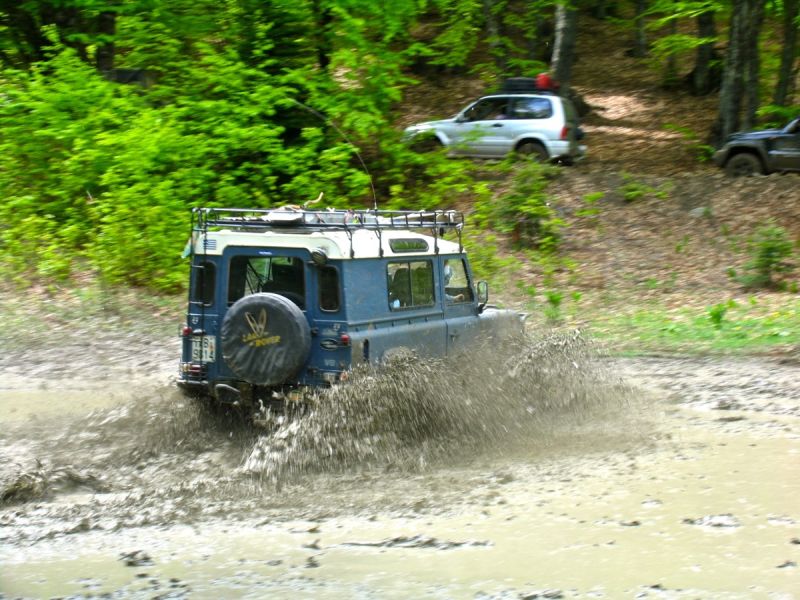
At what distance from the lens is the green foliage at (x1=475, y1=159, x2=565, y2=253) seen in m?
18.4

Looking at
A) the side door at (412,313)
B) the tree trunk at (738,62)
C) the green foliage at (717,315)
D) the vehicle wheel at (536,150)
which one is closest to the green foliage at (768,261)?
the green foliage at (717,315)

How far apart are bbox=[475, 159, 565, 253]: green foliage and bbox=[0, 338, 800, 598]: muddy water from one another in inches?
302

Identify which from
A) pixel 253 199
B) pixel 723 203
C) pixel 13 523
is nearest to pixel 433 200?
pixel 253 199

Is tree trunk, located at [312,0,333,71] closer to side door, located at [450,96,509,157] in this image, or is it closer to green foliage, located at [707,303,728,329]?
side door, located at [450,96,509,157]

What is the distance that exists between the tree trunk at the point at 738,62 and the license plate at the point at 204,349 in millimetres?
16627

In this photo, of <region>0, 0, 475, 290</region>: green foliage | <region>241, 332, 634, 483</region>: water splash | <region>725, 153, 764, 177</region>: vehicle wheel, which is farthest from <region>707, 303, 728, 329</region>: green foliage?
<region>725, 153, 764, 177</region>: vehicle wheel

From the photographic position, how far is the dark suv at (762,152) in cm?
2020

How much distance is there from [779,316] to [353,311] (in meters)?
8.39

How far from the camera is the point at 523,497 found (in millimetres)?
7438

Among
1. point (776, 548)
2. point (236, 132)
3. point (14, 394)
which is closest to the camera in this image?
point (776, 548)

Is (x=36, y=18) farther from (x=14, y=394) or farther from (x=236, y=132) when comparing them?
(x=14, y=394)

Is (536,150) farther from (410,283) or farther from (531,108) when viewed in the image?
(410,283)

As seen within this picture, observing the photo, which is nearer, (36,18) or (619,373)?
(619,373)

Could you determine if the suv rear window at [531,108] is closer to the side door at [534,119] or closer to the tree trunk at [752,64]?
the side door at [534,119]
